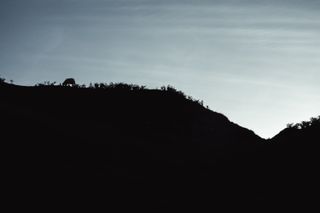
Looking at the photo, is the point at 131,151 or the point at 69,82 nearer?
the point at 131,151

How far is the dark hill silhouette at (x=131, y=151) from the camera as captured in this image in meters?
14.4

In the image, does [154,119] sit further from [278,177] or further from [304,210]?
[304,210]

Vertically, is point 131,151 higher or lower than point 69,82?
lower

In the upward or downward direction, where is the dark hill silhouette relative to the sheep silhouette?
downward

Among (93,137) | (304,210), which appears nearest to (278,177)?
(304,210)

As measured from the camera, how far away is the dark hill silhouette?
14438mm

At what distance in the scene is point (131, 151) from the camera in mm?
20625

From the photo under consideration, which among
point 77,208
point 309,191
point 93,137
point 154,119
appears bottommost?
point 77,208

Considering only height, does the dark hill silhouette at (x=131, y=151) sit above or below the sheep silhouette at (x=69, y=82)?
below

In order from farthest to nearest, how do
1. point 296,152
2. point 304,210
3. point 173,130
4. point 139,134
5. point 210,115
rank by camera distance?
1. point 210,115
2. point 173,130
3. point 139,134
4. point 296,152
5. point 304,210

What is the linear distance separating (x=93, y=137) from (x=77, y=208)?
8.84m

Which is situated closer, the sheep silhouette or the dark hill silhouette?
the dark hill silhouette

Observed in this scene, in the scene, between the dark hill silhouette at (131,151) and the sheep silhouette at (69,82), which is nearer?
the dark hill silhouette at (131,151)

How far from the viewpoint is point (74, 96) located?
31.6 m
